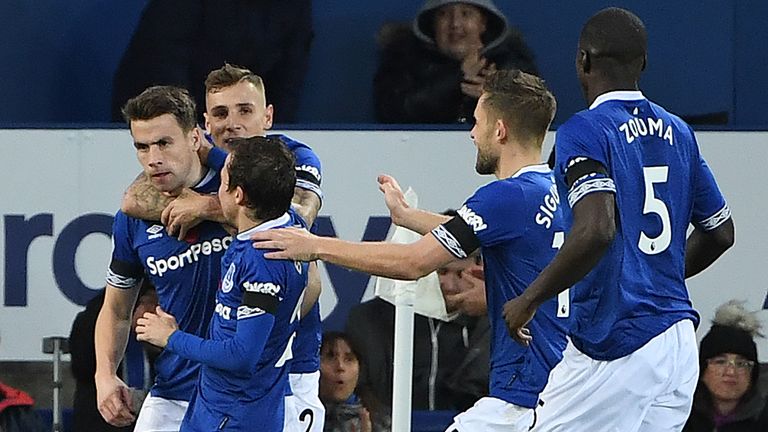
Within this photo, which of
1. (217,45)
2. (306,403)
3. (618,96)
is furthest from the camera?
(217,45)

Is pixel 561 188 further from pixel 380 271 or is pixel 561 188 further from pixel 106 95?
pixel 106 95

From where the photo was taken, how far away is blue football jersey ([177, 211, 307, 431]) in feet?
16.5

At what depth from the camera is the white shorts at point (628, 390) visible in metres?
5.05

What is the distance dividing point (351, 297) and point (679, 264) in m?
2.37

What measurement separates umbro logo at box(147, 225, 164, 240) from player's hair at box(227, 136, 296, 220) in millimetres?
526

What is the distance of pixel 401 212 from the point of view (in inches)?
218

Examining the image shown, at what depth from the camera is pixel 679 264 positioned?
5.17 meters

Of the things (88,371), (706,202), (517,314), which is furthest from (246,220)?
(88,371)

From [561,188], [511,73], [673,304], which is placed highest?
[511,73]

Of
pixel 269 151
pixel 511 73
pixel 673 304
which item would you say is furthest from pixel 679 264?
pixel 269 151

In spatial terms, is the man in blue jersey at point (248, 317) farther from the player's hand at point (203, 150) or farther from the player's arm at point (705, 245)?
the player's arm at point (705, 245)

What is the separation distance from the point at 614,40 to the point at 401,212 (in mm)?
892

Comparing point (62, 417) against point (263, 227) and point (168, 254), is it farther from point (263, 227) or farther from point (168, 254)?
point (263, 227)

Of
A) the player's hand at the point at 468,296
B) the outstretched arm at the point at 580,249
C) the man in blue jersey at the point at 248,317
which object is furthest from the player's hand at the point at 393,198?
the player's hand at the point at 468,296
